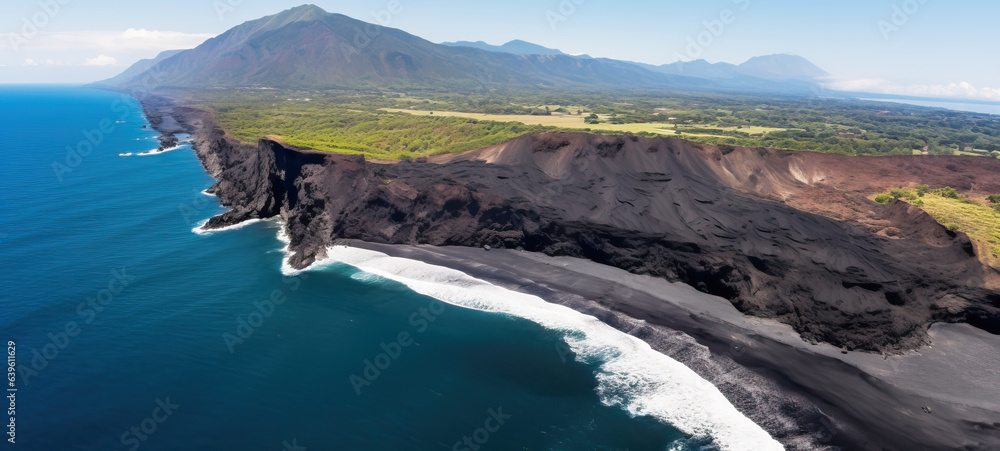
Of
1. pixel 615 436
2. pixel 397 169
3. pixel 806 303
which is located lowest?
pixel 615 436

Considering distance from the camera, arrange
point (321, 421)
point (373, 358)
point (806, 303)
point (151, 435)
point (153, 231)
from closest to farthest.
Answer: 1. point (151, 435)
2. point (321, 421)
3. point (373, 358)
4. point (806, 303)
5. point (153, 231)

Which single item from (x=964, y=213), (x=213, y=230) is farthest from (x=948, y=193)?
(x=213, y=230)

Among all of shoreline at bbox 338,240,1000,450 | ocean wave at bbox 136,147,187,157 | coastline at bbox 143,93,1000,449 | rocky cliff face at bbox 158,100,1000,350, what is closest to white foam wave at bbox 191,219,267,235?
rocky cliff face at bbox 158,100,1000,350

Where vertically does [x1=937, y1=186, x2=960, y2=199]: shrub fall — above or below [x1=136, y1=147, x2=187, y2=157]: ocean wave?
above

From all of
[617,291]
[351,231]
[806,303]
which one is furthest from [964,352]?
[351,231]

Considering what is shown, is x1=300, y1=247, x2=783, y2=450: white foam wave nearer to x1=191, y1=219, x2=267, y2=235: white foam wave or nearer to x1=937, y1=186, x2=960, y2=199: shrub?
x1=191, y1=219, x2=267, y2=235: white foam wave

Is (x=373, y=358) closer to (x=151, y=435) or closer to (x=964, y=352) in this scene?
(x=151, y=435)

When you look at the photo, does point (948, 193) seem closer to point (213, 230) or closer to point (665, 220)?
point (665, 220)
